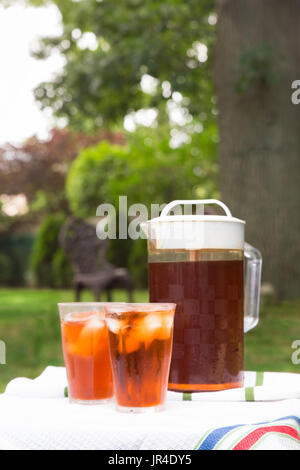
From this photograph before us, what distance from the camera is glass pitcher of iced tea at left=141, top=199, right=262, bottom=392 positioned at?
110 cm

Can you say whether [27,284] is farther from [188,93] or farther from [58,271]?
[188,93]

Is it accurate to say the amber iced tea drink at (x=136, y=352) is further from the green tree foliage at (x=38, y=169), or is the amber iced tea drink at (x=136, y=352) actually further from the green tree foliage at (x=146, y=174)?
the green tree foliage at (x=38, y=169)

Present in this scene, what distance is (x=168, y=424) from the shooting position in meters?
0.88

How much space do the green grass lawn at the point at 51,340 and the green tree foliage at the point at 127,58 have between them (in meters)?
2.69

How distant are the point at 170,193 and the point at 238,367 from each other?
12.5m

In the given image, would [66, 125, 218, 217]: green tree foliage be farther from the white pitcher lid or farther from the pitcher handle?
the white pitcher lid

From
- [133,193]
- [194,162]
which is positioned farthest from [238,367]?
[194,162]

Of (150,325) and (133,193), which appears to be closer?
(150,325)

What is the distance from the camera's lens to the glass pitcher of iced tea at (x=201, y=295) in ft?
3.59

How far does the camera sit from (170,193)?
A: 13.6m

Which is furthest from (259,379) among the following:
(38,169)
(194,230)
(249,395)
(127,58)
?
(38,169)

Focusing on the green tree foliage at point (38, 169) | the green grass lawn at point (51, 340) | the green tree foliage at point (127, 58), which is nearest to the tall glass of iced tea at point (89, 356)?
the green grass lawn at point (51, 340)

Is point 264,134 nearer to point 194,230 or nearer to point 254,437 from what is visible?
point 194,230

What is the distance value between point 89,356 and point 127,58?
6.89 metres
